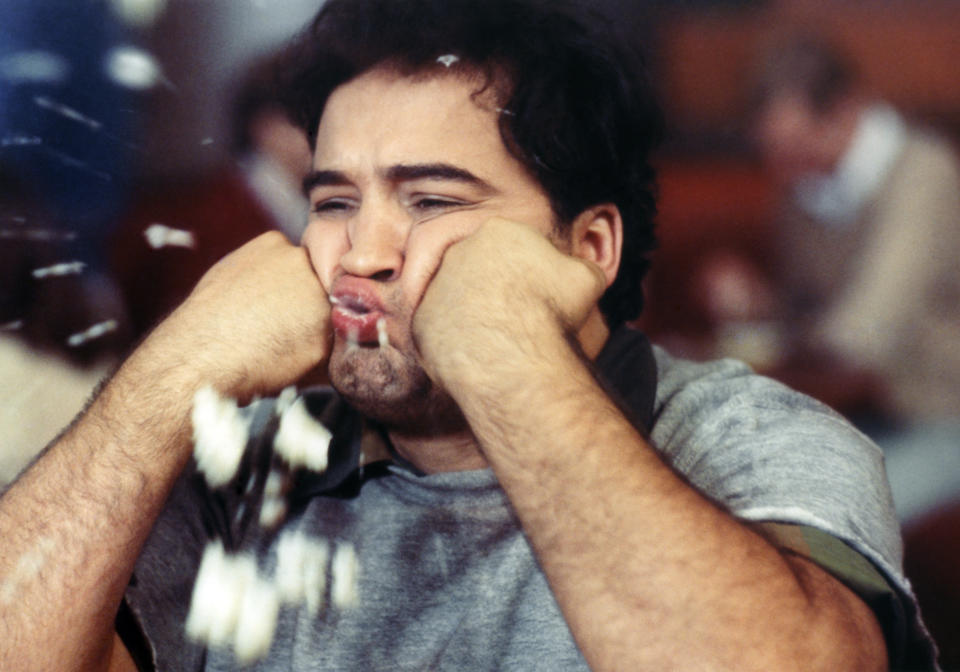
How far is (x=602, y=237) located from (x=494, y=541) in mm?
265

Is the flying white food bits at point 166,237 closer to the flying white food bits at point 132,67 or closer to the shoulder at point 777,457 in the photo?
the flying white food bits at point 132,67

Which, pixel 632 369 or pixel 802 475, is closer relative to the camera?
pixel 802 475

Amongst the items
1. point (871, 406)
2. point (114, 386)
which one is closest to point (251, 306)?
point (114, 386)

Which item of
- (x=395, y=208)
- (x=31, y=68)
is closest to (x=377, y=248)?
(x=395, y=208)

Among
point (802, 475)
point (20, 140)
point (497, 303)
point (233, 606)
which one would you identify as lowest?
point (233, 606)

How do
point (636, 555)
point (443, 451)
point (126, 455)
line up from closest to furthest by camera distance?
point (636, 555)
point (126, 455)
point (443, 451)

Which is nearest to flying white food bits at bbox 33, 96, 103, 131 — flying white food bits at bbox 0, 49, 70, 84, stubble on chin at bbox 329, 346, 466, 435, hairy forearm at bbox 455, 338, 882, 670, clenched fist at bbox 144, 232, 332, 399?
flying white food bits at bbox 0, 49, 70, 84

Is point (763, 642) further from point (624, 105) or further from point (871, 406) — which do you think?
point (624, 105)

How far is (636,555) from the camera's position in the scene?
15.3 inches

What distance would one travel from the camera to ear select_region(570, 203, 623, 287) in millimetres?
636

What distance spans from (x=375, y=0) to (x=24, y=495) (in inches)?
16.9

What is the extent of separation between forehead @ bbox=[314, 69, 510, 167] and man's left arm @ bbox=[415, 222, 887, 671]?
0.13m

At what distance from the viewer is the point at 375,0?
24.2 inches

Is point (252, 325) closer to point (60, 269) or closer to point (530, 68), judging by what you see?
point (60, 269)
